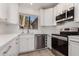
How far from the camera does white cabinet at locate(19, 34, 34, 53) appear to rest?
10.9 feet

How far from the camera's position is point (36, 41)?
392cm

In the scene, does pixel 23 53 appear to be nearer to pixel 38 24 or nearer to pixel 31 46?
pixel 31 46

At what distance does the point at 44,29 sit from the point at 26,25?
68cm

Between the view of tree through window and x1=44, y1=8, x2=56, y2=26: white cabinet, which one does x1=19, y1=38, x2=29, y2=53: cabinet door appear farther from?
x1=44, y1=8, x2=56, y2=26: white cabinet

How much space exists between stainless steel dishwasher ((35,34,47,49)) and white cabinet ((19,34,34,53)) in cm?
41

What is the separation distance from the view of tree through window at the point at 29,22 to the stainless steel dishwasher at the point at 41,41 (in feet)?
1.52

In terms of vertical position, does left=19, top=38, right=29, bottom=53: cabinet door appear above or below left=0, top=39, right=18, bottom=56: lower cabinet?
below

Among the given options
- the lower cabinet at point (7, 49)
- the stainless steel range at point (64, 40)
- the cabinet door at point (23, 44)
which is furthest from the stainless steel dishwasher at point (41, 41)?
the lower cabinet at point (7, 49)

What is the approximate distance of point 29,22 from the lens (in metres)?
4.13

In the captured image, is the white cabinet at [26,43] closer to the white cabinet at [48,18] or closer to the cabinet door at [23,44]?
the cabinet door at [23,44]

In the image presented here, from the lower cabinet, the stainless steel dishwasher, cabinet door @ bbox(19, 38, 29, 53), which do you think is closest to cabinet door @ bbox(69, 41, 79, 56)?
the lower cabinet

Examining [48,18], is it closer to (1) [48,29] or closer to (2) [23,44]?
(1) [48,29]

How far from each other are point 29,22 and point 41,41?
2.58 ft

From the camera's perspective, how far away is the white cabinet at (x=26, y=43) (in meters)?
3.33
